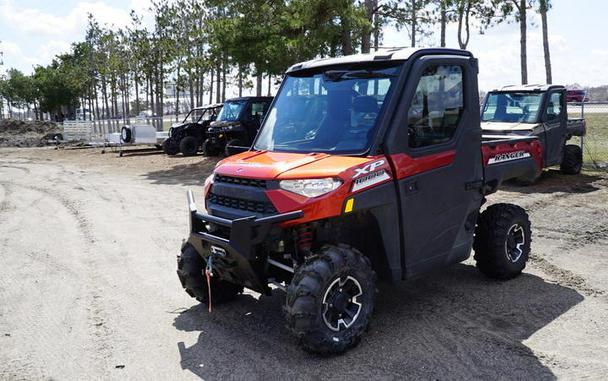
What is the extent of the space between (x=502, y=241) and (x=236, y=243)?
3.00m

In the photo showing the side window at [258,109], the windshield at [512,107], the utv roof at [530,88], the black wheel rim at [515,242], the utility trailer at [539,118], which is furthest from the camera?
the side window at [258,109]

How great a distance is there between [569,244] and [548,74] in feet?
50.1

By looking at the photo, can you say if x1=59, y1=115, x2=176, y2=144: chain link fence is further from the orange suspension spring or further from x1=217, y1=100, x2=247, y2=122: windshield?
the orange suspension spring

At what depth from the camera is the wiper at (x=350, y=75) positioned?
195 inches

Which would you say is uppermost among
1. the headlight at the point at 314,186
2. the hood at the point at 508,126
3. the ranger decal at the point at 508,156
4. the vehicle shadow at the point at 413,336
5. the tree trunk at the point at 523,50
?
the tree trunk at the point at 523,50

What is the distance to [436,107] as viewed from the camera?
5156 millimetres

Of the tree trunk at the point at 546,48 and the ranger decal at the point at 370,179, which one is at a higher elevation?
the tree trunk at the point at 546,48

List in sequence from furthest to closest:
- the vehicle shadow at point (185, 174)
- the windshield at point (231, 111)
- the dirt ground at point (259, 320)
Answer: the windshield at point (231, 111) < the vehicle shadow at point (185, 174) < the dirt ground at point (259, 320)

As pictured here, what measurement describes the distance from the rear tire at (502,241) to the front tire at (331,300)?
2004 millimetres

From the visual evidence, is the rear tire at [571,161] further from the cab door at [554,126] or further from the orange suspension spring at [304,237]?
the orange suspension spring at [304,237]

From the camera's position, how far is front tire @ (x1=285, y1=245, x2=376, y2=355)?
4.23m

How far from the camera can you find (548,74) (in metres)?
21.2

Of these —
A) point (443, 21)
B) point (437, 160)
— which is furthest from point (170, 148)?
point (437, 160)

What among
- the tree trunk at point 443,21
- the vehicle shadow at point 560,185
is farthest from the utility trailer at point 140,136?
the vehicle shadow at point 560,185
